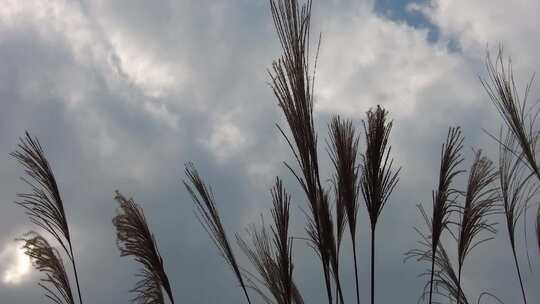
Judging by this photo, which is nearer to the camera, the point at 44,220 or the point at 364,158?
the point at 364,158

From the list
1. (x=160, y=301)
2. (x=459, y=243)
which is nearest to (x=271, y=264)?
(x=160, y=301)

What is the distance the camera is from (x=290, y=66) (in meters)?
2.19

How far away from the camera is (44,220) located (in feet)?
11.4

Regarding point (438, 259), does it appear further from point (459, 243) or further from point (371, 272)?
point (371, 272)

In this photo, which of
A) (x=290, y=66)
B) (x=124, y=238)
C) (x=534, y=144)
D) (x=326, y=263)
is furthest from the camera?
(x=534, y=144)

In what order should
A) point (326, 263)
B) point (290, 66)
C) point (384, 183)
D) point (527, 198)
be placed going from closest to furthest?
point (290, 66), point (326, 263), point (384, 183), point (527, 198)

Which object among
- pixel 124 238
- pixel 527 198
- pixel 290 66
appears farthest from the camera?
pixel 527 198

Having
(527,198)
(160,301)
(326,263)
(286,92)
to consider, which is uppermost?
(527,198)

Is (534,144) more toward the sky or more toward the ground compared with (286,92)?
more toward the sky

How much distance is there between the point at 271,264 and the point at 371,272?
462mm

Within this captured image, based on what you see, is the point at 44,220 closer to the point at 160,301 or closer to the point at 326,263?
the point at 160,301

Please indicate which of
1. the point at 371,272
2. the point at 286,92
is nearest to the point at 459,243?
the point at 371,272

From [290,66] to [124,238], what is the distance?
4.38 ft

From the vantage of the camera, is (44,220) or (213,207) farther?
(44,220)
